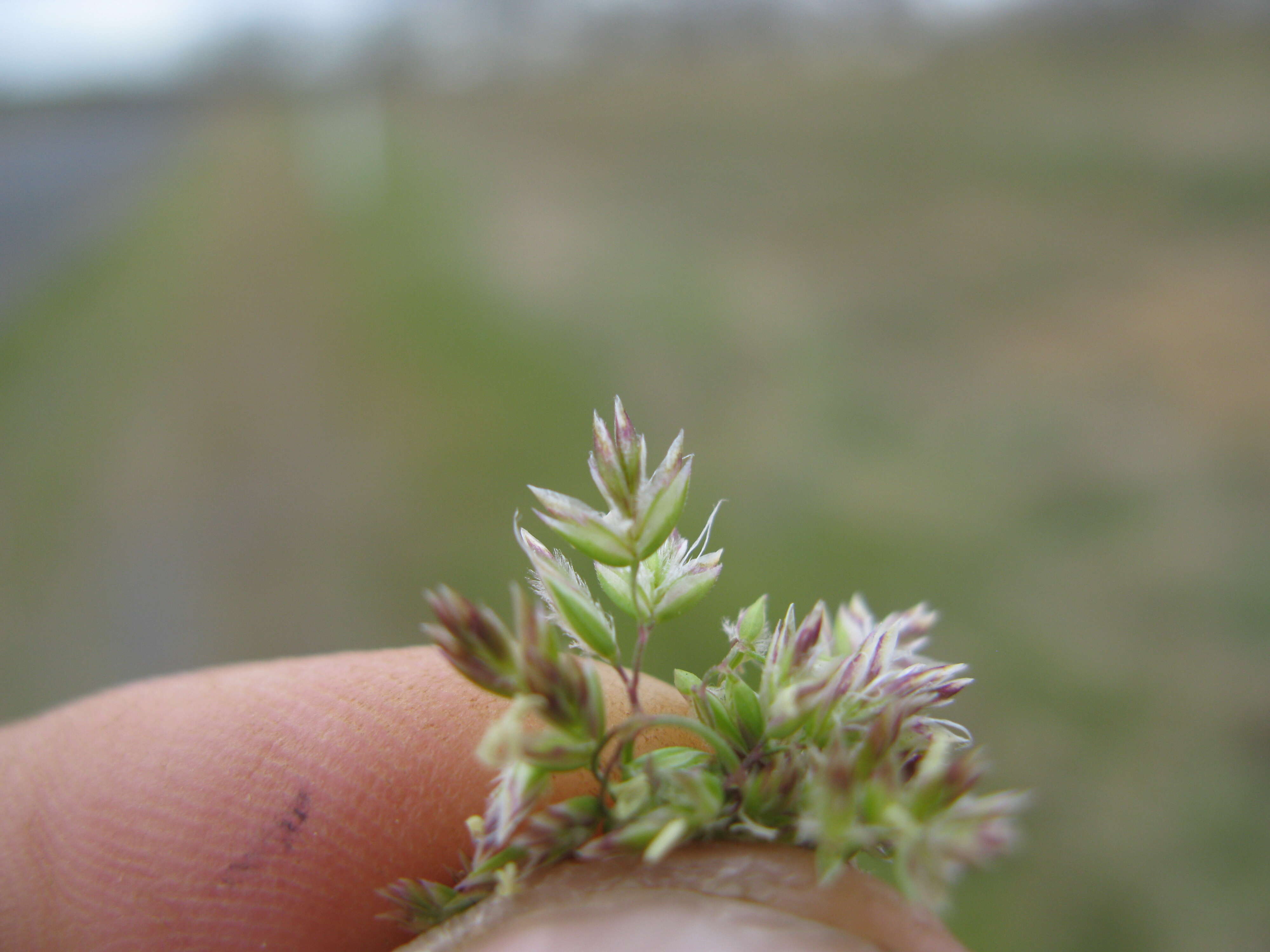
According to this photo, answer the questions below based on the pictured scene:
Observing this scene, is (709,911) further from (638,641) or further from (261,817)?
(261,817)

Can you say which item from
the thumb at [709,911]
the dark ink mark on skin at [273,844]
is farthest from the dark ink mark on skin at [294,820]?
the thumb at [709,911]

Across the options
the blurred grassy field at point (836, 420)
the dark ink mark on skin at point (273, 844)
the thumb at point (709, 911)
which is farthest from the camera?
the blurred grassy field at point (836, 420)

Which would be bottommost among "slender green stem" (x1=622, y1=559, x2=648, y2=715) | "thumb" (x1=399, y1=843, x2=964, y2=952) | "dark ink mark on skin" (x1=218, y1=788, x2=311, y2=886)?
"dark ink mark on skin" (x1=218, y1=788, x2=311, y2=886)

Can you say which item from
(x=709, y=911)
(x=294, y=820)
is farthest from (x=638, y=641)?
(x=294, y=820)

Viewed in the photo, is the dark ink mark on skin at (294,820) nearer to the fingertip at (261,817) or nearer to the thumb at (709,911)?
the fingertip at (261,817)

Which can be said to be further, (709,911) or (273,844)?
(273,844)

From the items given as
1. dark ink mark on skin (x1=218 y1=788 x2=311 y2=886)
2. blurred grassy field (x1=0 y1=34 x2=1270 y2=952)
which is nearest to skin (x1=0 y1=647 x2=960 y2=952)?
dark ink mark on skin (x1=218 y1=788 x2=311 y2=886)

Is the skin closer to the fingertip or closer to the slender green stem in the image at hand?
the fingertip
